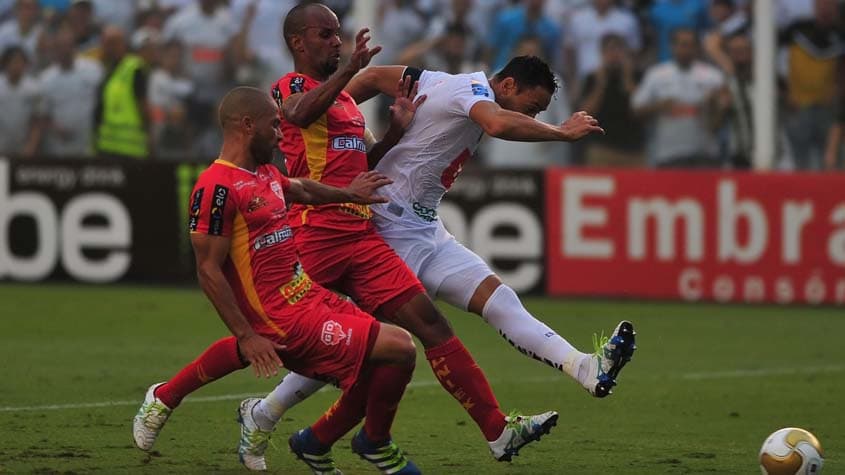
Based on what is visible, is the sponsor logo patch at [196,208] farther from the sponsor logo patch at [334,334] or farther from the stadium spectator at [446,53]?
the stadium spectator at [446,53]

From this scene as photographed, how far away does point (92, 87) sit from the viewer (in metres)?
18.3

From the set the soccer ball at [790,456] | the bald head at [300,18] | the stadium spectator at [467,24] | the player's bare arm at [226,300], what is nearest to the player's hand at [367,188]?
the player's bare arm at [226,300]

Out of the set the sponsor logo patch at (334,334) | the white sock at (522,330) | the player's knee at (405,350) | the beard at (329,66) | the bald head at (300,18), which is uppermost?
the bald head at (300,18)

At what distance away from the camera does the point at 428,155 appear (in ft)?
26.6

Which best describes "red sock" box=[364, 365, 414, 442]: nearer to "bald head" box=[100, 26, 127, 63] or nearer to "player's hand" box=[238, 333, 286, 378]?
"player's hand" box=[238, 333, 286, 378]

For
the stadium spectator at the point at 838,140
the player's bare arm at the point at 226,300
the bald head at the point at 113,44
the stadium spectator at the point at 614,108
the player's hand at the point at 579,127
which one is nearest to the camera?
the player's bare arm at the point at 226,300

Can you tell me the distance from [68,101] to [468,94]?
37.5 ft

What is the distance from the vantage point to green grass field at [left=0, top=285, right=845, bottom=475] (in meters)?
8.15

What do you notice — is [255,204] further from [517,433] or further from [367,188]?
[517,433]

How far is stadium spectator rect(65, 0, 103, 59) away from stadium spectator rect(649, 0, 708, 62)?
638 centimetres

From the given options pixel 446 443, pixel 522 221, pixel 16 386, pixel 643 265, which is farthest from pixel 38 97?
pixel 446 443

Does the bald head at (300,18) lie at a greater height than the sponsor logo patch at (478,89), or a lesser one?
greater

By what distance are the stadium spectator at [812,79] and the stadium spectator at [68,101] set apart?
7594 mm

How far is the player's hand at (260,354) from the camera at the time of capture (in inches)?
271
